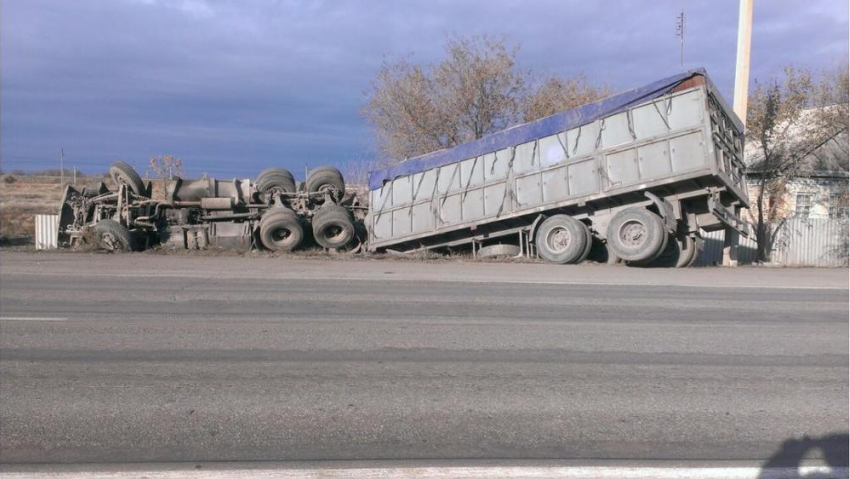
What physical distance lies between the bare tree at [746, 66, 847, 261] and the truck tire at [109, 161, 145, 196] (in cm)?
1758

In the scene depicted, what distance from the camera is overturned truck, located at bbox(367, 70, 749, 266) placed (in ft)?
50.5

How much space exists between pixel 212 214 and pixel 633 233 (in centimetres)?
1098

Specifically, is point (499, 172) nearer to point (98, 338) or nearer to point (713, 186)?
point (713, 186)

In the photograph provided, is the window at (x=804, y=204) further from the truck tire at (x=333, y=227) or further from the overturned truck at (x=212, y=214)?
the truck tire at (x=333, y=227)

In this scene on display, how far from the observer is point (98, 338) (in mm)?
7734

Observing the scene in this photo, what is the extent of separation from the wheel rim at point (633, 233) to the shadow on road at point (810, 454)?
1145 centimetres

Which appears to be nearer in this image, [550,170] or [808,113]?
[550,170]

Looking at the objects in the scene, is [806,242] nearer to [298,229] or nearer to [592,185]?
[592,185]

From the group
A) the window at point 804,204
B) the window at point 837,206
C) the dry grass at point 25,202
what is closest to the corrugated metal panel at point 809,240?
the window at point 837,206

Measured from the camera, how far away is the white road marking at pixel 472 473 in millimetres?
4223

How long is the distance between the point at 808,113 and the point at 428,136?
12.4 metres

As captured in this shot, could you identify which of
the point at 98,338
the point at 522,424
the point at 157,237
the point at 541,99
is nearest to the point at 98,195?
the point at 157,237

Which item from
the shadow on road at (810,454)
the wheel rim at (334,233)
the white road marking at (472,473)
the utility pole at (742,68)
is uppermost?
the utility pole at (742,68)

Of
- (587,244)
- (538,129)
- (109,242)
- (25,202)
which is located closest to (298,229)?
(109,242)
